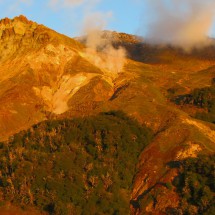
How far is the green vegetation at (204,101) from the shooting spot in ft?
267

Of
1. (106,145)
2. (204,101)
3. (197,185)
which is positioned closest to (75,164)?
(106,145)

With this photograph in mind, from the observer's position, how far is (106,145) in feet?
202

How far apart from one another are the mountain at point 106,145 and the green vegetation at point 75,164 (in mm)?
124

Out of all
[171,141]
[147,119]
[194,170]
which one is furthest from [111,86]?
[194,170]

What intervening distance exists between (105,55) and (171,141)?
67.2 meters

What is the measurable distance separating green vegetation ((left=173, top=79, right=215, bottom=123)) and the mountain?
17 cm

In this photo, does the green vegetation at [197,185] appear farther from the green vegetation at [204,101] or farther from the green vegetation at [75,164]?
the green vegetation at [204,101]

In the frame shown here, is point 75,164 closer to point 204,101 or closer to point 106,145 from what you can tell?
point 106,145

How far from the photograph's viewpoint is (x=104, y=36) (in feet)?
601

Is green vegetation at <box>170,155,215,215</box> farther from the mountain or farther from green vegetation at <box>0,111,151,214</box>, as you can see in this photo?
green vegetation at <box>0,111,151,214</box>

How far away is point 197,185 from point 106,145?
49.0 ft

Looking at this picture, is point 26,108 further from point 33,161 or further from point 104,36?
point 104,36

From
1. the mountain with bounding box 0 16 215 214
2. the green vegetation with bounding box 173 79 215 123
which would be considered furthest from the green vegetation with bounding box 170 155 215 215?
the green vegetation with bounding box 173 79 215 123

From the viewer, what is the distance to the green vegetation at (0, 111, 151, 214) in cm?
5228
